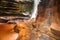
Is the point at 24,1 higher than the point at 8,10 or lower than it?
higher

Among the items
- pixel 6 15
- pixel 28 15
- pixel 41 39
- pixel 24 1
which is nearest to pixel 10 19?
pixel 6 15

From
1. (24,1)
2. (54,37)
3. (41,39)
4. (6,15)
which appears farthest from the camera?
(24,1)

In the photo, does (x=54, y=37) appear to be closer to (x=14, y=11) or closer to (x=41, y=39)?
(x=41, y=39)

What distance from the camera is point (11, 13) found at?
41.2 feet

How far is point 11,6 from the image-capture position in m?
12.9

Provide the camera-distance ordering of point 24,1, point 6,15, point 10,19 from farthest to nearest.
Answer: point 24,1 → point 6,15 → point 10,19

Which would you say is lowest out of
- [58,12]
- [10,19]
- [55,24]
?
[10,19]

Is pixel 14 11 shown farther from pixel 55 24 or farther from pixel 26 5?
pixel 55 24

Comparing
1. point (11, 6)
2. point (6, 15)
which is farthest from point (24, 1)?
point (6, 15)

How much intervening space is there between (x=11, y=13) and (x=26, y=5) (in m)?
1.83

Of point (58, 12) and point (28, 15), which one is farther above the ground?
point (58, 12)

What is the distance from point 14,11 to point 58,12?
9.66m

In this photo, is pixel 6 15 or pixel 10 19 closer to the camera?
pixel 10 19

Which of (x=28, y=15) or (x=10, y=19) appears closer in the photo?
(x=10, y=19)
